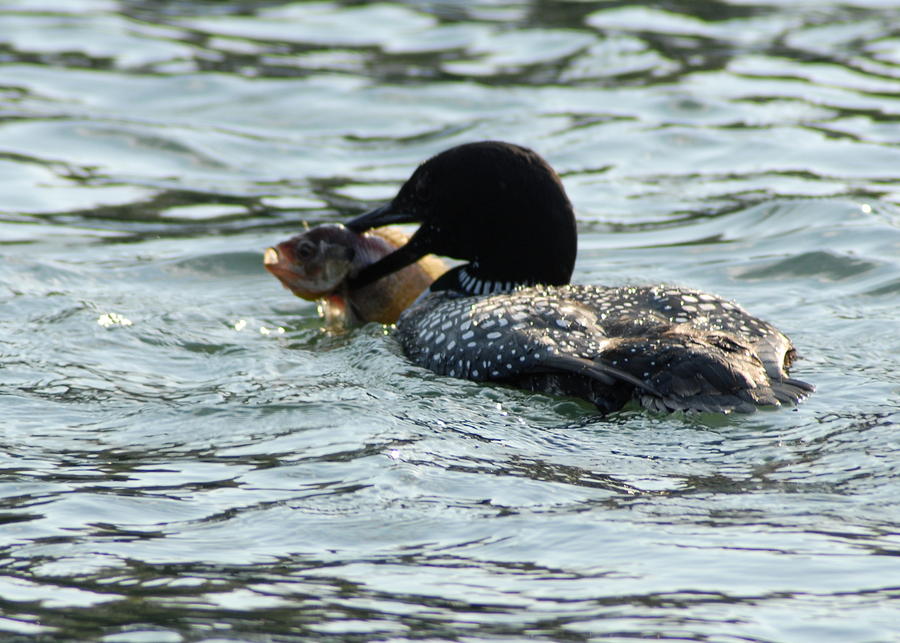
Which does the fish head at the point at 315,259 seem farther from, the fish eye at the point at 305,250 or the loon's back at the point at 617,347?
the loon's back at the point at 617,347

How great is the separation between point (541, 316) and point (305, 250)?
1533 mm

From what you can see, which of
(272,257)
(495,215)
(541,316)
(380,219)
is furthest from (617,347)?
(272,257)

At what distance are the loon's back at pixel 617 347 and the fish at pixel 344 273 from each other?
74 cm

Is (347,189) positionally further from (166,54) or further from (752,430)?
(752,430)

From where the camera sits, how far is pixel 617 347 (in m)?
4.99

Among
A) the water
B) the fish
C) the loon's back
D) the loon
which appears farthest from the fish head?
the loon's back

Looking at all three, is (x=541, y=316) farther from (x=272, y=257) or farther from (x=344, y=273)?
(x=272, y=257)

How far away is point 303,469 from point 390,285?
7.16ft

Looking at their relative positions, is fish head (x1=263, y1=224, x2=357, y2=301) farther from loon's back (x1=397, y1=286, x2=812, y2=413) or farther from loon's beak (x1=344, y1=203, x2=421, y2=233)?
loon's back (x1=397, y1=286, x2=812, y2=413)

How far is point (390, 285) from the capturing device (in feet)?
21.7

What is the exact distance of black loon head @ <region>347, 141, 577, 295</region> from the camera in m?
6.10

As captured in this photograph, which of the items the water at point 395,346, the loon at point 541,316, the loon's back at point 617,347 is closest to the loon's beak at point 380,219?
the loon at point 541,316

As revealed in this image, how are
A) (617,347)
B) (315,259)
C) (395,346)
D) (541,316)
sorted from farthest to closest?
(315,259)
(395,346)
(541,316)
(617,347)

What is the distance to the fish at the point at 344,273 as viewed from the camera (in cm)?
642
